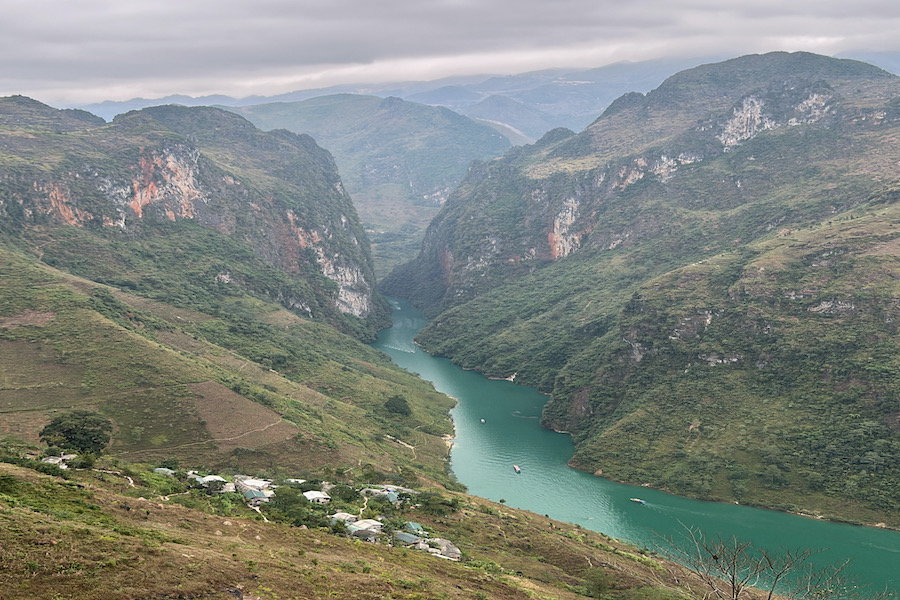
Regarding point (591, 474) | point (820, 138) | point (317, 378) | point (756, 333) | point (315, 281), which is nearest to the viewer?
point (591, 474)

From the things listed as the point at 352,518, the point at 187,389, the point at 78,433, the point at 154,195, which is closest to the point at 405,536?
the point at 352,518

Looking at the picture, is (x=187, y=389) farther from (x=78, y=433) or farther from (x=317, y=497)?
(x=317, y=497)

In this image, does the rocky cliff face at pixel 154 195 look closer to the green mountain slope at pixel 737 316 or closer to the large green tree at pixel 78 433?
the green mountain slope at pixel 737 316

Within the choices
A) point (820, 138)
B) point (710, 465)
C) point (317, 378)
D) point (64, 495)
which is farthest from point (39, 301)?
point (820, 138)

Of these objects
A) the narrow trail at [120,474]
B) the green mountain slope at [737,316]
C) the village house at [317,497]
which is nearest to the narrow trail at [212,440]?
the narrow trail at [120,474]

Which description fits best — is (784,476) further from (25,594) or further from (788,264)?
(25,594)

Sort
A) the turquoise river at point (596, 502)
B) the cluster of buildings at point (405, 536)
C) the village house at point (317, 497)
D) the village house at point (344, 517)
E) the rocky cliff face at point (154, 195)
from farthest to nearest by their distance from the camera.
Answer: the rocky cliff face at point (154, 195) < the turquoise river at point (596, 502) < the village house at point (317, 497) < the village house at point (344, 517) < the cluster of buildings at point (405, 536)

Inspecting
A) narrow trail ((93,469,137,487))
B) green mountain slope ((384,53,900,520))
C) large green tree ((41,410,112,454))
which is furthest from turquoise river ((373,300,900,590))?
narrow trail ((93,469,137,487))
